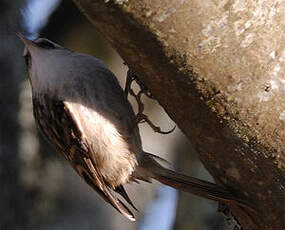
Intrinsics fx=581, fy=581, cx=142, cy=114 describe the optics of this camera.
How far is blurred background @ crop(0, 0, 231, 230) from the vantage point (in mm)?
2463

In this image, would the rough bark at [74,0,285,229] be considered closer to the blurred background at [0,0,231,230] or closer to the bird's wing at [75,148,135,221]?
the bird's wing at [75,148,135,221]

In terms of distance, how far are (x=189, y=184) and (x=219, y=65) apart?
0.64 m

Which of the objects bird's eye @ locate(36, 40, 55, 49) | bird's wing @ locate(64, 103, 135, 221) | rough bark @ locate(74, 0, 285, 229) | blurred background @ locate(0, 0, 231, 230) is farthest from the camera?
blurred background @ locate(0, 0, 231, 230)

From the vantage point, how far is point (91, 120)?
6.03ft

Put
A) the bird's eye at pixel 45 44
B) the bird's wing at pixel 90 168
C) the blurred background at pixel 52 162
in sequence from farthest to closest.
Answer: the blurred background at pixel 52 162 < the bird's eye at pixel 45 44 < the bird's wing at pixel 90 168

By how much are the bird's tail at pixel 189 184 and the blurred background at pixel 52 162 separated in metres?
0.68

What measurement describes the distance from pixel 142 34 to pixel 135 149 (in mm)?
923

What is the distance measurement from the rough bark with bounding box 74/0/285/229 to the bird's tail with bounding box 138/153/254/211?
10cm

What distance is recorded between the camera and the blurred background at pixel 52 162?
8.08 feet

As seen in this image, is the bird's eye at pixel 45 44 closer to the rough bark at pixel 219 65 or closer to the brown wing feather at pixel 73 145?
the brown wing feather at pixel 73 145

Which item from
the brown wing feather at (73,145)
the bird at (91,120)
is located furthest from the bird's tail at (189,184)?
the brown wing feather at (73,145)

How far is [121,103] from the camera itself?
6.27 feet

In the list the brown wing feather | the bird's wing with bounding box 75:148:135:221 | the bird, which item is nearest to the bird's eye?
the bird

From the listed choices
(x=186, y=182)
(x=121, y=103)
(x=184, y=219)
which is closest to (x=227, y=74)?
(x=186, y=182)
